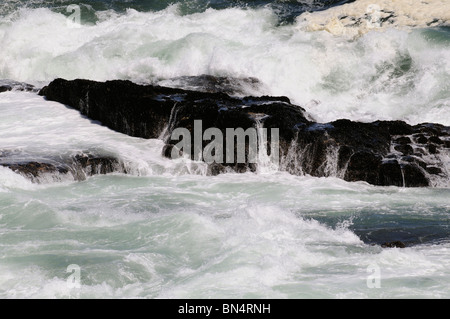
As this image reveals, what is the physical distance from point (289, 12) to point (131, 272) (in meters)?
13.9

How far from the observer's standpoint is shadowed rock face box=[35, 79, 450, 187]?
9.22m

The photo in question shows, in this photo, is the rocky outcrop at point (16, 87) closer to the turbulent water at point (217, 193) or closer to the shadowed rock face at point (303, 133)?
the turbulent water at point (217, 193)

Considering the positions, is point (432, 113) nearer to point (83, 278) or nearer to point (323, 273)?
point (323, 273)

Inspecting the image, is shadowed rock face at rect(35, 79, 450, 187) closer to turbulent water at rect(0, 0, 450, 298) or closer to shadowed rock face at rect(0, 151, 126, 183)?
turbulent water at rect(0, 0, 450, 298)

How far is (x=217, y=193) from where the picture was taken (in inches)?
345

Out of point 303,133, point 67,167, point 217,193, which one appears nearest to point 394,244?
point 217,193

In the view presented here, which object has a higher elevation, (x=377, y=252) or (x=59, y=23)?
(x=59, y=23)

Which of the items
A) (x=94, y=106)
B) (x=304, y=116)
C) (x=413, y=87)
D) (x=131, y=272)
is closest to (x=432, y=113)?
(x=413, y=87)

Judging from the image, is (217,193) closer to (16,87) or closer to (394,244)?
(394,244)

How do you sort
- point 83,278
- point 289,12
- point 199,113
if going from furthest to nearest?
1. point 289,12
2. point 199,113
3. point 83,278

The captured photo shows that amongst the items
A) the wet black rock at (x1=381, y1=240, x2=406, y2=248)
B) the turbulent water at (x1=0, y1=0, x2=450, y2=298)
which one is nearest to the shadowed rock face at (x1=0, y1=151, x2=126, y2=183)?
the turbulent water at (x1=0, y1=0, x2=450, y2=298)

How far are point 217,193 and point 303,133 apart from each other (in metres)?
1.69

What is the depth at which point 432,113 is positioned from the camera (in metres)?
12.3

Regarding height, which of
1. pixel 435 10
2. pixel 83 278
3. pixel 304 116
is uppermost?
pixel 435 10
